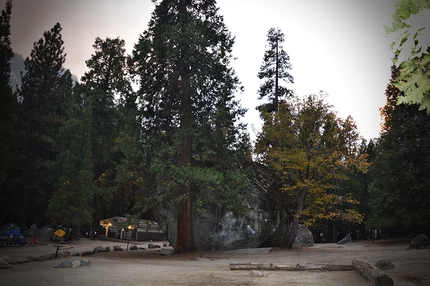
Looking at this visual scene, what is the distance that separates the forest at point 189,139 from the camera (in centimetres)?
2189

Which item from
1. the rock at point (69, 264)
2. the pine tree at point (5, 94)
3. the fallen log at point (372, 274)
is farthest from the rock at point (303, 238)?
the pine tree at point (5, 94)

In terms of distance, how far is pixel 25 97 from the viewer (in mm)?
44781

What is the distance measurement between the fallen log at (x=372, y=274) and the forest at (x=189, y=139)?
9.80 metres

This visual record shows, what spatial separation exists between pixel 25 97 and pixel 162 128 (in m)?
31.1

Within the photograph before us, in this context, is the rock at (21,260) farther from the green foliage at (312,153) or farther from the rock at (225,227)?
the green foliage at (312,153)

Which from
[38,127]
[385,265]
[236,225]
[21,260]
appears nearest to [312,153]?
[236,225]

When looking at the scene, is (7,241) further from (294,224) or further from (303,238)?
(303,238)

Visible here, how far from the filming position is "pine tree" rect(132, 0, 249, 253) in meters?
21.3

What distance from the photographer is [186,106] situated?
22359 millimetres

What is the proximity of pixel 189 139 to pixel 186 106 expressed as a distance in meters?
2.23

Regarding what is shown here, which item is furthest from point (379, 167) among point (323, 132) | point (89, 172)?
point (89, 172)

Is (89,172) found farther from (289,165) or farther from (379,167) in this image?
(379,167)

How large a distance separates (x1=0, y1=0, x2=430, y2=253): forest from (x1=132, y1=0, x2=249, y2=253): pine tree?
0.27 feet

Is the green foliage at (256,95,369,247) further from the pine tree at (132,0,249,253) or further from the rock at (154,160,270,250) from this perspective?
the pine tree at (132,0,249,253)
